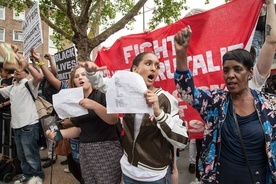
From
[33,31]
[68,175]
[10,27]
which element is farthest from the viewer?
[10,27]

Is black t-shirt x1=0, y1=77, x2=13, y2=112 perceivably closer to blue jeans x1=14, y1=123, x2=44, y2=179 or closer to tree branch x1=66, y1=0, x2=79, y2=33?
blue jeans x1=14, y1=123, x2=44, y2=179

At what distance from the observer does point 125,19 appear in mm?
7180

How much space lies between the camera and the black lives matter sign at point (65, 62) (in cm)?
405

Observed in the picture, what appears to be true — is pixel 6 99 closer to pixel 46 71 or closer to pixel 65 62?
pixel 65 62

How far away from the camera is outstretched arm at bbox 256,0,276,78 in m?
1.54

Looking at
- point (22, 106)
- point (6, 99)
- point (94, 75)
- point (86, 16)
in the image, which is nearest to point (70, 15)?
point (86, 16)

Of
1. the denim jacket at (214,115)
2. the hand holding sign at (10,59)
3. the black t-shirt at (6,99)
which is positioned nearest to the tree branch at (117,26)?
the black t-shirt at (6,99)

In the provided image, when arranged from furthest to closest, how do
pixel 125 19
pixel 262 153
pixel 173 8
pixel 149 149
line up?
pixel 173 8
pixel 125 19
pixel 149 149
pixel 262 153

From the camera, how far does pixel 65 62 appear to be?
422 centimetres

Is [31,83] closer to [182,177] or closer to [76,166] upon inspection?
[76,166]

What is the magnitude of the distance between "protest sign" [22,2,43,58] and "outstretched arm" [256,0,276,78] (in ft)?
7.21

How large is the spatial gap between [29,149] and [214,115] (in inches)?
111

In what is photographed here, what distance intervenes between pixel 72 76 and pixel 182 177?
2366 millimetres

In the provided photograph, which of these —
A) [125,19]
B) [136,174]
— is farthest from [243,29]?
[125,19]
